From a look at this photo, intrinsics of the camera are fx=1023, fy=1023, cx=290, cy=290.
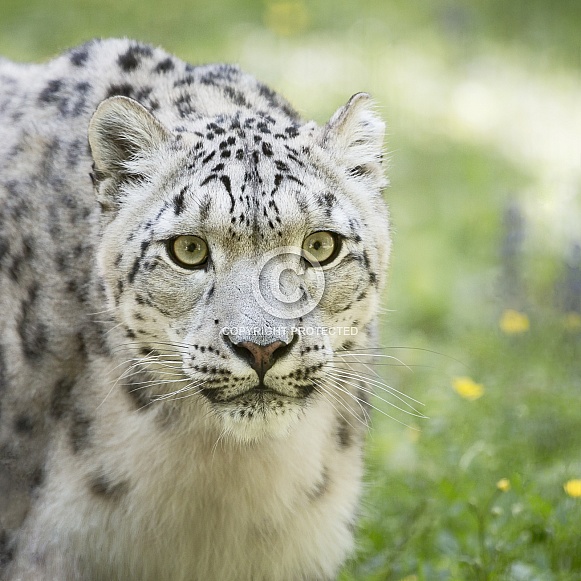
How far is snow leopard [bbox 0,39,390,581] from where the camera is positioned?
4.01 meters

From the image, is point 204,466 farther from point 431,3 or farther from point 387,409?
point 431,3

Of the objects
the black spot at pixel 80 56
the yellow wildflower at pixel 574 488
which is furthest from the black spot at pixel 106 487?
the yellow wildflower at pixel 574 488

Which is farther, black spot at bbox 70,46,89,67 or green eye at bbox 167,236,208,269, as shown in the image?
black spot at bbox 70,46,89,67

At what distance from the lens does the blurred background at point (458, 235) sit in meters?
5.52

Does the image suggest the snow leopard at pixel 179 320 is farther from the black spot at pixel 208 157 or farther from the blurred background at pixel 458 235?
the blurred background at pixel 458 235

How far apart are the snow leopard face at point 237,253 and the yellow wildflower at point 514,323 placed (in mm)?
3341

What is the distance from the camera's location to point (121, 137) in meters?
4.37

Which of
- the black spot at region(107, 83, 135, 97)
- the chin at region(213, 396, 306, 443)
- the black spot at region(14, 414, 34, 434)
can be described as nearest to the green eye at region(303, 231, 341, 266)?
the chin at region(213, 396, 306, 443)

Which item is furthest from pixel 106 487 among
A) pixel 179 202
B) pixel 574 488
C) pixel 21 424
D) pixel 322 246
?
pixel 574 488

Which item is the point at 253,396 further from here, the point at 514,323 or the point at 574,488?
the point at 514,323

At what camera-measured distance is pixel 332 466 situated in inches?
190

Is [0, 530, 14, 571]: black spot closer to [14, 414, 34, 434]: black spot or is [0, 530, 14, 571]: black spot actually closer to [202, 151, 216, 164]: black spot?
[14, 414, 34, 434]: black spot

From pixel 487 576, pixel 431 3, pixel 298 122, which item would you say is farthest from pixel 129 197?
pixel 431 3

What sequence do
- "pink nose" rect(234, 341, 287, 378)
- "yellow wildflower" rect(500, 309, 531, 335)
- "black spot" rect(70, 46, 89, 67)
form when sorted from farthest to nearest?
"yellow wildflower" rect(500, 309, 531, 335), "black spot" rect(70, 46, 89, 67), "pink nose" rect(234, 341, 287, 378)
